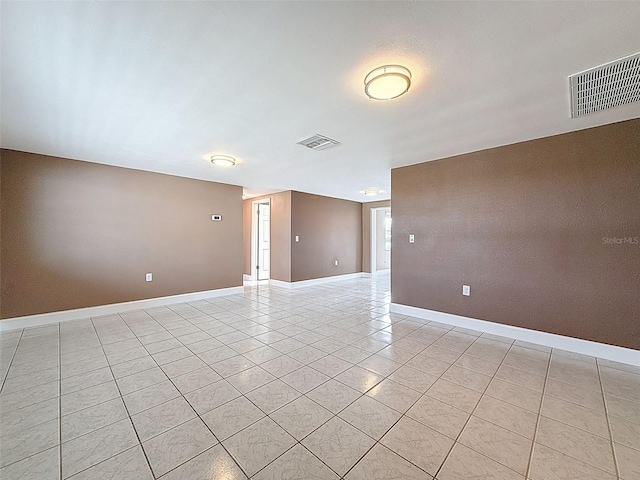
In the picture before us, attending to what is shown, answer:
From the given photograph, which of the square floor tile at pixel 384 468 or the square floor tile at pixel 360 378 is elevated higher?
the square floor tile at pixel 360 378

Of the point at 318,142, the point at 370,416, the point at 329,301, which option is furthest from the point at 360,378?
the point at 329,301

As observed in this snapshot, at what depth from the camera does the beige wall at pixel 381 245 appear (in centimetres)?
866

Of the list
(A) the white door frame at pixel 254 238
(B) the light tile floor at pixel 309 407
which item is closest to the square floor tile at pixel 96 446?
(B) the light tile floor at pixel 309 407

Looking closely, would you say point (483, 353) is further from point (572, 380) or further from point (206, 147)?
point (206, 147)

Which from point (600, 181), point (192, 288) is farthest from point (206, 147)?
point (600, 181)

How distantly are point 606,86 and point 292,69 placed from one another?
2.43 meters

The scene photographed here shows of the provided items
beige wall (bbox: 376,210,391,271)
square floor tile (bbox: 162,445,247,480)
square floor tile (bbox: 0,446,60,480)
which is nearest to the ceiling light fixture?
square floor tile (bbox: 0,446,60,480)

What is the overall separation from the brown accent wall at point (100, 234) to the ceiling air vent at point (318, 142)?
3.08m

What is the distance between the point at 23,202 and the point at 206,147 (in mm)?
2702

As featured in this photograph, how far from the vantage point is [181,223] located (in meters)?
5.01

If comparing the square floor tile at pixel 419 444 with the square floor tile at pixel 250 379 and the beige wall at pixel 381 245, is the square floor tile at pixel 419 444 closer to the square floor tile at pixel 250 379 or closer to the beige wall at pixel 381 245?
the square floor tile at pixel 250 379

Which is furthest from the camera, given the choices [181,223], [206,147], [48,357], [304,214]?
[304,214]

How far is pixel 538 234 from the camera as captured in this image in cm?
305

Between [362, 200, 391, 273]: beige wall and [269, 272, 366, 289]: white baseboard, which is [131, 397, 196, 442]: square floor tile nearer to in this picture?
[269, 272, 366, 289]: white baseboard
